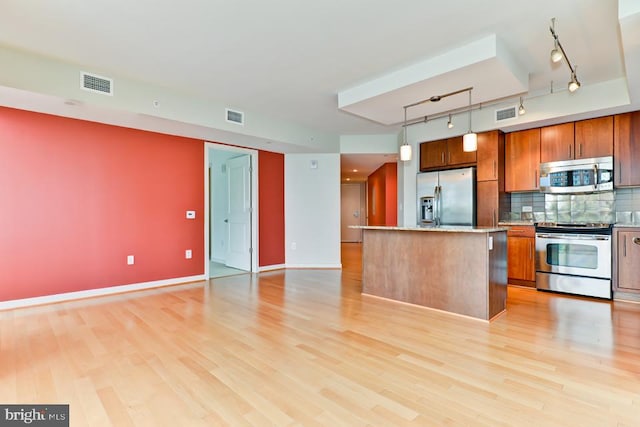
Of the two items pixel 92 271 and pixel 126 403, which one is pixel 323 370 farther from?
pixel 92 271

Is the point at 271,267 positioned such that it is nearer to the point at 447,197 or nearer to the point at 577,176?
the point at 447,197

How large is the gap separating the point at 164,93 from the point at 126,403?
3405 mm

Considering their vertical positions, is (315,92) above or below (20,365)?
above

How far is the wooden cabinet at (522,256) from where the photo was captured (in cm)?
447

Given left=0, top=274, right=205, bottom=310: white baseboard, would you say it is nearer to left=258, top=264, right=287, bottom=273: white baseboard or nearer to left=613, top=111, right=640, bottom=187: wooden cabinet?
left=258, top=264, right=287, bottom=273: white baseboard

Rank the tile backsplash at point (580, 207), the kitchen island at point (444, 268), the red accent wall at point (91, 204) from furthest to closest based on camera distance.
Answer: the tile backsplash at point (580, 207)
the red accent wall at point (91, 204)
the kitchen island at point (444, 268)

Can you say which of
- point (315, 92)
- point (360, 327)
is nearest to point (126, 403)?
point (360, 327)

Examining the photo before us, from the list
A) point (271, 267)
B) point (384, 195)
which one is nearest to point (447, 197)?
point (271, 267)

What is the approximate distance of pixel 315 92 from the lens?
409 centimetres

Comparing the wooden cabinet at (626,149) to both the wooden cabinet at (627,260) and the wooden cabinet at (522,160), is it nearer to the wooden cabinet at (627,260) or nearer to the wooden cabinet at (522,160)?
the wooden cabinet at (627,260)

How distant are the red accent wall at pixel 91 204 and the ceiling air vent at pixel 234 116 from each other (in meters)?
0.85

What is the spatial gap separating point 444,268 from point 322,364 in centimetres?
183

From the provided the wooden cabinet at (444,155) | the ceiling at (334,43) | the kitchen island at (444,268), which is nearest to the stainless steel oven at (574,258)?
the kitchen island at (444,268)

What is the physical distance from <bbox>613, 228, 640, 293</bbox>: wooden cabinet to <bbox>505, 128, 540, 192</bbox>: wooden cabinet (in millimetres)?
1153
